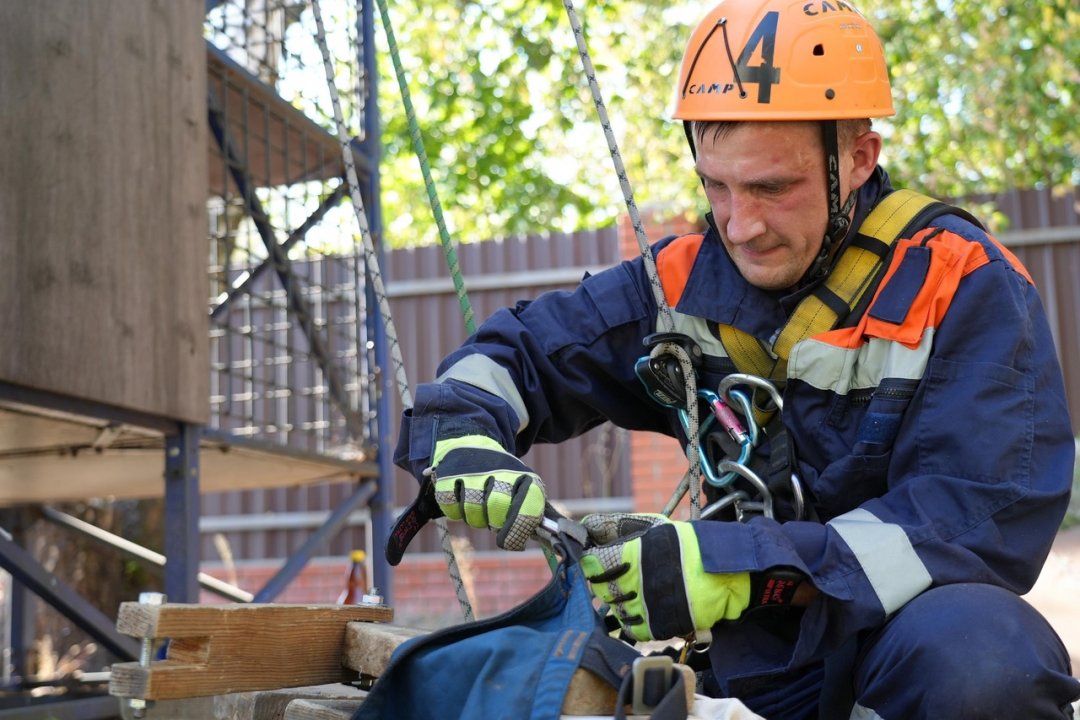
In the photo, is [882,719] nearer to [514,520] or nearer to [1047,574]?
[514,520]

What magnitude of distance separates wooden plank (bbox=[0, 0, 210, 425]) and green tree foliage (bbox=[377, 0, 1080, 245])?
4.60m

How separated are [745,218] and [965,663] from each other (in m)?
1.02

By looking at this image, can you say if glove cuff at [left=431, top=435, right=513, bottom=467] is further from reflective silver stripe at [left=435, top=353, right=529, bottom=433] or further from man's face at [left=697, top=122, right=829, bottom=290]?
man's face at [left=697, top=122, right=829, bottom=290]

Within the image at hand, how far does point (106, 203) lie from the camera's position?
3992 millimetres

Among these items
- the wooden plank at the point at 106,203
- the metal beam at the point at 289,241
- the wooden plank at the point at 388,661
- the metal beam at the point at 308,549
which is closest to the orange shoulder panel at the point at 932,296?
the wooden plank at the point at 388,661

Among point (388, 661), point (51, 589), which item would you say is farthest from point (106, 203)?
point (388, 661)

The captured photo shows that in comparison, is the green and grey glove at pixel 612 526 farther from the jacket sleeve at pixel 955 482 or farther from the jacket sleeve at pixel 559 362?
the jacket sleeve at pixel 559 362

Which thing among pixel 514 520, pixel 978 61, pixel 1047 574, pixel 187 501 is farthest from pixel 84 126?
pixel 978 61

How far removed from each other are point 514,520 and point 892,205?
1.15 meters

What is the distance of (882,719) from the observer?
2.20 m

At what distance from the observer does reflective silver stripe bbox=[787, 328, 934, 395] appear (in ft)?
8.12

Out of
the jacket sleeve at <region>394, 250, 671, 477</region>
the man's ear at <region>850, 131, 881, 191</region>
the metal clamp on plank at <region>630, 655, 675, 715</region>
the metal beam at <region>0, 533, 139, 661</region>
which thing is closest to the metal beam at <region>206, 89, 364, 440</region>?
the metal beam at <region>0, 533, 139, 661</region>

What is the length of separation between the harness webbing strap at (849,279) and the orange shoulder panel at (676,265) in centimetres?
24

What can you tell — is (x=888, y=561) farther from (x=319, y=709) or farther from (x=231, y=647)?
(x=231, y=647)
